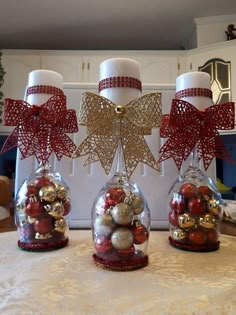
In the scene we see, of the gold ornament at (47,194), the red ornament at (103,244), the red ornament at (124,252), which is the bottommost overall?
the red ornament at (124,252)

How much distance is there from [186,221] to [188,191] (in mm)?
53

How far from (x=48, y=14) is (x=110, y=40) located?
2.05 feet

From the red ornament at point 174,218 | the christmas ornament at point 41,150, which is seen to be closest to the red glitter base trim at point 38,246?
the christmas ornament at point 41,150

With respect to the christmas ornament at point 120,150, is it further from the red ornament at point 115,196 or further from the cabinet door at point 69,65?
the cabinet door at point 69,65

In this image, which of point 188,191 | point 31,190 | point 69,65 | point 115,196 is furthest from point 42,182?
point 69,65

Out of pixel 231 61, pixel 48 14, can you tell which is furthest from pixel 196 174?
pixel 48 14

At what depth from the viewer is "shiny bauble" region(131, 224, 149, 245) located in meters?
0.41

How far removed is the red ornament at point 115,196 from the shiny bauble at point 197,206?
0.14m

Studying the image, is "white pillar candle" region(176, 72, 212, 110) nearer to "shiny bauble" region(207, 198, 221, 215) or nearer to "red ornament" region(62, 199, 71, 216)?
"shiny bauble" region(207, 198, 221, 215)

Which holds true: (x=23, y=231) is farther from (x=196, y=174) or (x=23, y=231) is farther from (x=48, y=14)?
(x=48, y=14)

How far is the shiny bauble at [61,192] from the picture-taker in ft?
1.64

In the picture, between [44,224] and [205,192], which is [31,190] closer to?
[44,224]

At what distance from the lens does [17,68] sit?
2.30m

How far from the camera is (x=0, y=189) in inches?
48.8
